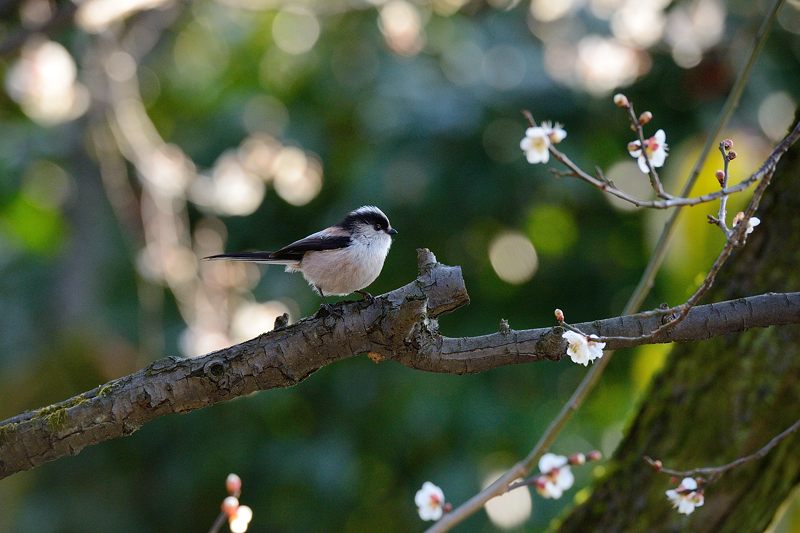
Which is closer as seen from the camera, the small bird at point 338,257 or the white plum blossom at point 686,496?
the white plum blossom at point 686,496

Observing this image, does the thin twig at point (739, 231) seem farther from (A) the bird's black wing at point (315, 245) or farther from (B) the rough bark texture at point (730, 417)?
(A) the bird's black wing at point (315, 245)

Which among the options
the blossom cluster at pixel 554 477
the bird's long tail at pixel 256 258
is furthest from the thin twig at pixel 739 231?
the bird's long tail at pixel 256 258

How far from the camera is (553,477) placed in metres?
3.63

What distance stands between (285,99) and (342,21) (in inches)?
38.6

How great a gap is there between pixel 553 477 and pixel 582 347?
3.58 feet

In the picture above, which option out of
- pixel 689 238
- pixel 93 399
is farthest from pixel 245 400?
pixel 93 399

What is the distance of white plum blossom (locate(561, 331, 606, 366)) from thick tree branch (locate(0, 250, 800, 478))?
0.09m

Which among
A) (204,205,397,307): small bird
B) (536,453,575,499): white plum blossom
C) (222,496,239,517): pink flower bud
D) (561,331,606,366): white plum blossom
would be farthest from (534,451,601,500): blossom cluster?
(222,496,239,517): pink flower bud

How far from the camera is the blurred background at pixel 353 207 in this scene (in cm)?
739

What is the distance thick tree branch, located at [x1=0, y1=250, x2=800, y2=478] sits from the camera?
2.91 meters

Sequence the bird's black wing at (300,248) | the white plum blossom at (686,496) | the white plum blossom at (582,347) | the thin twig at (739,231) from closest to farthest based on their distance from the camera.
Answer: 1. the thin twig at (739,231)
2. the white plum blossom at (582,347)
3. the white plum blossom at (686,496)
4. the bird's black wing at (300,248)

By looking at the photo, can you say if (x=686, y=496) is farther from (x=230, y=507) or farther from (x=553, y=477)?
(x=230, y=507)

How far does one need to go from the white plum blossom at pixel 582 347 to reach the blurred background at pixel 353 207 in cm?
413

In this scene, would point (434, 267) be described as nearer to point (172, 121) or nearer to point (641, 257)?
point (641, 257)
